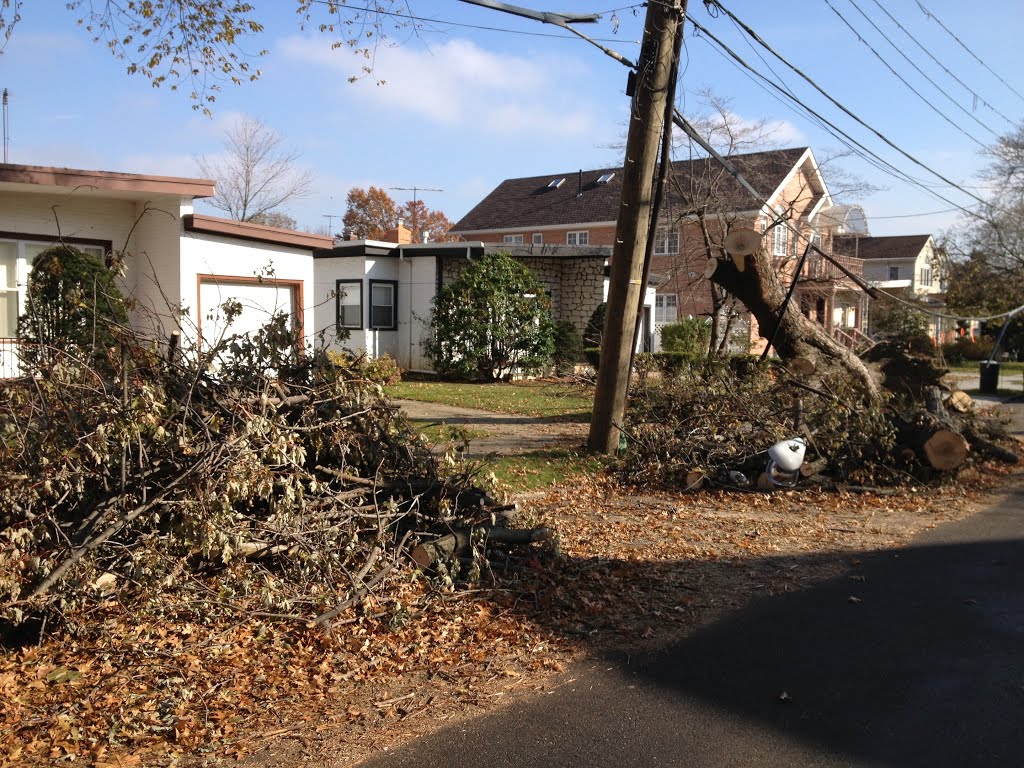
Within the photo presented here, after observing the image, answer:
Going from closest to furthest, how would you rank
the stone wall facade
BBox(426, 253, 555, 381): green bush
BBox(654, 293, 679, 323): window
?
BBox(426, 253, 555, 381): green bush
the stone wall facade
BBox(654, 293, 679, 323): window

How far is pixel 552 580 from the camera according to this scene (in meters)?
6.19

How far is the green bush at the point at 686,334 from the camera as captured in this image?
2405 cm

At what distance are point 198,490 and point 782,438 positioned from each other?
6881 millimetres

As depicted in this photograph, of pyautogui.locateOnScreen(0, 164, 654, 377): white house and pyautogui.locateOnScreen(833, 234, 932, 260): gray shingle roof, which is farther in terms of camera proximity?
pyautogui.locateOnScreen(833, 234, 932, 260): gray shingle roof

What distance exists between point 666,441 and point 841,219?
58.6ft

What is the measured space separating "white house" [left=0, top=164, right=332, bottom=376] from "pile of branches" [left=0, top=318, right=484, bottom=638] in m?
5.85

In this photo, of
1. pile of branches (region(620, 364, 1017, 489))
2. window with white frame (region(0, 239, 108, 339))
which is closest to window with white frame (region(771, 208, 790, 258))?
pile of branches (region(620, 364, 1017, 489))

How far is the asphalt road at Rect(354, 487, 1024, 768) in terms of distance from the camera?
154 inches

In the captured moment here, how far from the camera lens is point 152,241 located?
48.0ft

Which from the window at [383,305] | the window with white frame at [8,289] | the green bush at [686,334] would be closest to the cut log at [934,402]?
the green bush at [686,334]

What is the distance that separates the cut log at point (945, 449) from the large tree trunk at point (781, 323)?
1886 mm

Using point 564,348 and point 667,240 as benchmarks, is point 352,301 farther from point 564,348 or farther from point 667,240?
point 667,240

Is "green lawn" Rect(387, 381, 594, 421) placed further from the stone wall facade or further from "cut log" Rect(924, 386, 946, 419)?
"cut log" Rect(924, 386, 946, 419)

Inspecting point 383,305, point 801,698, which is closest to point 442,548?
point 801,698
